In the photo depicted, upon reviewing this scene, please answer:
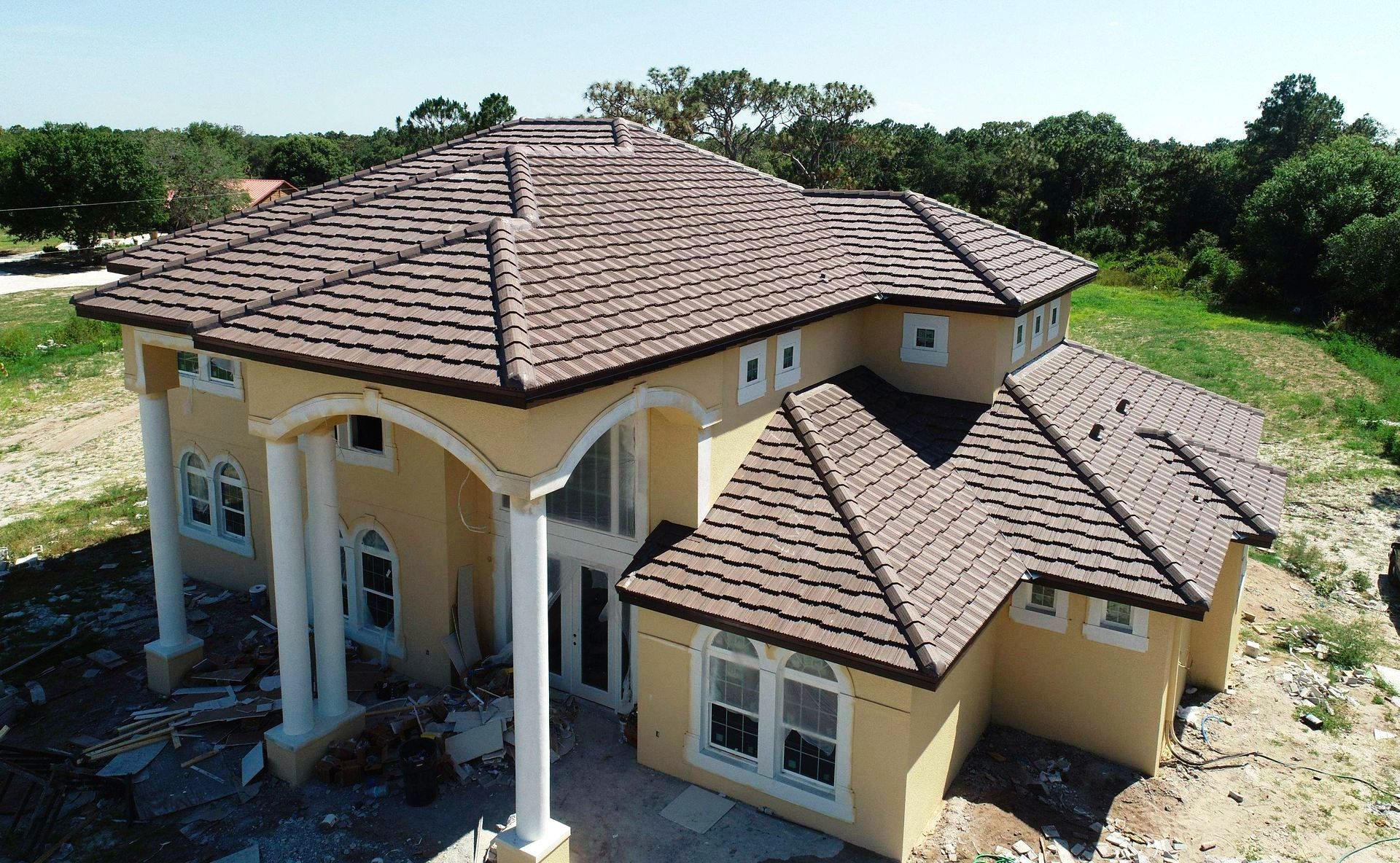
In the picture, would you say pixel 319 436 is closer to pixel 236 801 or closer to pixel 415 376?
pixel 415 376

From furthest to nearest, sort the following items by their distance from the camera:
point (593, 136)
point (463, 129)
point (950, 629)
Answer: point (463, 129) → point (593, 136) → point (950, 629)

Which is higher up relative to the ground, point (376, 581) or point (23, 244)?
point (23, 244)

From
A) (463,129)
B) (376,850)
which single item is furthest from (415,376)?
(463,129)

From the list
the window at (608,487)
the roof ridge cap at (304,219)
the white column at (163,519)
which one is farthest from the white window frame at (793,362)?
the white column at (163,519)

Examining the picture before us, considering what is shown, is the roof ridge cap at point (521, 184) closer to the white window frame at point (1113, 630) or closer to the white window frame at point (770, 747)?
the white window frame at point (770, 747)

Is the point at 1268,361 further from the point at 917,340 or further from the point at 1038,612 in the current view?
the point at 1038,612

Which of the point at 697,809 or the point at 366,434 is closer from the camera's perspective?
the point at 697,809

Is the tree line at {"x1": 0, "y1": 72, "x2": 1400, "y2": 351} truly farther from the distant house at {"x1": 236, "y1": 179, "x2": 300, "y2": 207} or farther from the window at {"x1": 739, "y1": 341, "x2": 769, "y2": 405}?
the window at {"x1": 739, "y1": 341, "x2": 769, "y2": 405}

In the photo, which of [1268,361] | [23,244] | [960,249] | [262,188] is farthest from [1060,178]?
[23,244]
